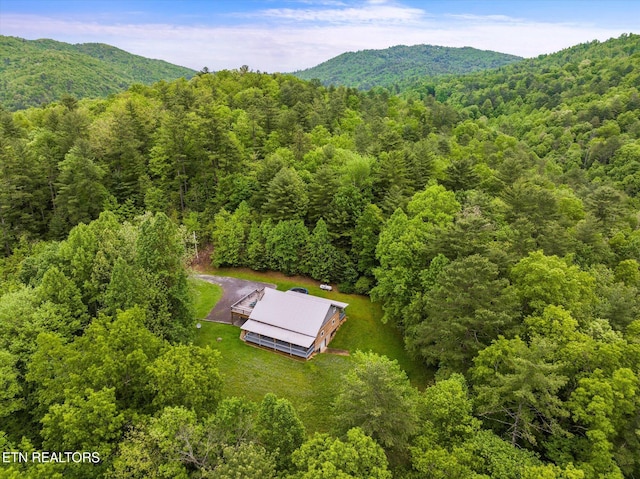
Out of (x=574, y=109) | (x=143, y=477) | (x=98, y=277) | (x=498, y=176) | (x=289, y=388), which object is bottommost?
(x=289, y=388)

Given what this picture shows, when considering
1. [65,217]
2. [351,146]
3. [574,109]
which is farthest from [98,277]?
[574,109]

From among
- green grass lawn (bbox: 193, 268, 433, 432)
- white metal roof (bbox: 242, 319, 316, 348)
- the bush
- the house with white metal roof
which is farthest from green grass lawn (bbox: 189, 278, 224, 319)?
the bush

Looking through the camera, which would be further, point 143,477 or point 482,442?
point 482,442

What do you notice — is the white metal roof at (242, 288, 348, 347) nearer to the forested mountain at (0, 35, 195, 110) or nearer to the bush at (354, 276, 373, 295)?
the bush at (354, 276, 373, 295)

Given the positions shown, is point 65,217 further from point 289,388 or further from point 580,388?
point 580,388

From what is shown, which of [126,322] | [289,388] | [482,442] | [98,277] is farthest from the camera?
[289,388]

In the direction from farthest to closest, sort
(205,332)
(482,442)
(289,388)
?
(205,332), (289,388), (482,442)
